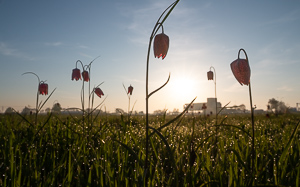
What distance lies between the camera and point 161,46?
4.61 ft

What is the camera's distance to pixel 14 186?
45.8 inches

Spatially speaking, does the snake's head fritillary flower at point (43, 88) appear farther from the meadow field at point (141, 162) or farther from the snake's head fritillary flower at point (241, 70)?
the snake's head fritillary flower at point (241, 70)

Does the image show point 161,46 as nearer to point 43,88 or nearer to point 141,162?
point 141,162

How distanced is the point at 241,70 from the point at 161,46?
19.3 inches

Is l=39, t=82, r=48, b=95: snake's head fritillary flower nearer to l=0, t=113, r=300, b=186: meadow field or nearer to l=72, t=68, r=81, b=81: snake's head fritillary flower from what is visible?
l=72, t=68, r=81, b=81: snake's head fritillary flower

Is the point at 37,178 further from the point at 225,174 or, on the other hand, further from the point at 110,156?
the point at 225,174

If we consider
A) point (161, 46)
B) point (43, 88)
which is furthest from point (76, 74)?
point (161, 46)

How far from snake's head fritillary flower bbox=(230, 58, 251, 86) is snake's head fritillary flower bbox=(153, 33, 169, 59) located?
1.39 ft

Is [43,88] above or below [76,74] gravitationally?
below

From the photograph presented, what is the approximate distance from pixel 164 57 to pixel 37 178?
1.00 m

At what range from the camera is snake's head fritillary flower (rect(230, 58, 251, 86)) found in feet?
4.26

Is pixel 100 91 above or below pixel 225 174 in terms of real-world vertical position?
above

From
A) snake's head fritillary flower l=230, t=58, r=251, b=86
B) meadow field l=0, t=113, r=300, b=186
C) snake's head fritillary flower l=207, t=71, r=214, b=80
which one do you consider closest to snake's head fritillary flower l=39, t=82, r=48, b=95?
meadow field l=0, t=113, r=300, b=186

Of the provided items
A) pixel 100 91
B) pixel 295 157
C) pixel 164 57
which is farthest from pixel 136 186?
pixel 100 91
